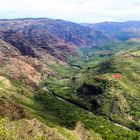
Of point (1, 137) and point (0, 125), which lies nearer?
point (1, 137)
